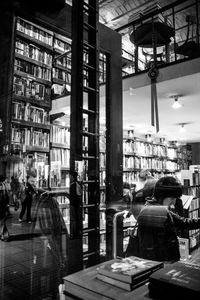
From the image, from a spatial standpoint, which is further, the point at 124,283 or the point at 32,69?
the point at 32,69

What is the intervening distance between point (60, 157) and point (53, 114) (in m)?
0.40

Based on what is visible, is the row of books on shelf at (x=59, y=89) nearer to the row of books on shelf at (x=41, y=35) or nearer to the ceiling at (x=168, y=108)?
the row of books on shelf at (x=41, y=35)

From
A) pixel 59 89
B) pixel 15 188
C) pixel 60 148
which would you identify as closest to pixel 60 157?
pixel 60 148

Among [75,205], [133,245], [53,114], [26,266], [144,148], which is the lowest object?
[26,266]

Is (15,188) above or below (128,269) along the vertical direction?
above

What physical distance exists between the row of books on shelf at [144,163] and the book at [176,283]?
1370 mm

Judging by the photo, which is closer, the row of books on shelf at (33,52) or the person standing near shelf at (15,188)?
the person standing near shelf at (15,188)

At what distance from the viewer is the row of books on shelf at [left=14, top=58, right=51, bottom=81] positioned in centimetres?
176

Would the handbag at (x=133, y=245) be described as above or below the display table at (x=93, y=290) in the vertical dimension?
below

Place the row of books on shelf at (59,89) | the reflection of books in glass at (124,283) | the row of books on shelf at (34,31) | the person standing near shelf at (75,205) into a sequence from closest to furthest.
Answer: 1. the reflection of books in glass at (124,283)
2. the person standing near shelf at (75,205)
3. the row of books on shelf at (34,31)
4. the row of books on shelf at (59,89)

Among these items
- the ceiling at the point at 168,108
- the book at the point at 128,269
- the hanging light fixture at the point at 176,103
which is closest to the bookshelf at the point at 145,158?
the ceiling at the point at 168,108

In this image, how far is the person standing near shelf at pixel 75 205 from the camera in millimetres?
1610

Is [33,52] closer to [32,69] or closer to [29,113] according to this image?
[32,69]

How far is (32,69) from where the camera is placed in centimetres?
185
